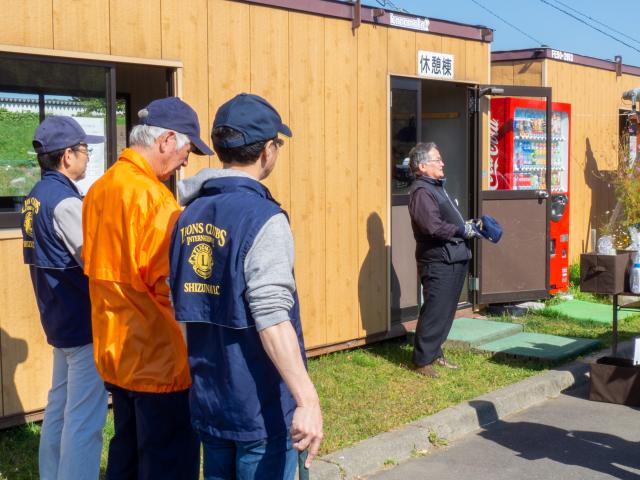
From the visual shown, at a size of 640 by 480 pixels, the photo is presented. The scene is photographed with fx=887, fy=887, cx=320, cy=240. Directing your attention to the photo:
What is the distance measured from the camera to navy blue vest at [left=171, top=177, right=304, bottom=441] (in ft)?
8.82

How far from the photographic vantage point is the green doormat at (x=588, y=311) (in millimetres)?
9645

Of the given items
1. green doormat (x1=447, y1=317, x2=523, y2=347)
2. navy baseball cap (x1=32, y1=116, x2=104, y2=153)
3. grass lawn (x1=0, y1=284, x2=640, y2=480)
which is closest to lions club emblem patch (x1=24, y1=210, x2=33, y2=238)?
navy baseball cap (x1=32, y1=116, x2=104, y2=153)

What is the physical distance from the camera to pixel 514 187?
31.7 ft

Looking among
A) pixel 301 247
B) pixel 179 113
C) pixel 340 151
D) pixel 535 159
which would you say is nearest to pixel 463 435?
pixel 301 247

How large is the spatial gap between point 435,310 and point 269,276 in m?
4.74

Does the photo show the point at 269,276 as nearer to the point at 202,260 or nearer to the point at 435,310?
the point at 202,260

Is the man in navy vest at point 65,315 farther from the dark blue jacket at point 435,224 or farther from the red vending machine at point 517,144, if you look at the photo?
the red vending machine at point 517,144

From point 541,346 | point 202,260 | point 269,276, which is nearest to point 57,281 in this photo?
point 202,260

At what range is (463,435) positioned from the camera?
5930 mm

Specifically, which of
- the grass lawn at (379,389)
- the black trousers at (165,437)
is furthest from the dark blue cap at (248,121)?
the grass lawn at (379,389)

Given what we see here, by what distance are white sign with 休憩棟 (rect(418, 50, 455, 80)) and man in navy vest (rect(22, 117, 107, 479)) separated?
16.2 feet

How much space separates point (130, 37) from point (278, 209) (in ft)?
11.9

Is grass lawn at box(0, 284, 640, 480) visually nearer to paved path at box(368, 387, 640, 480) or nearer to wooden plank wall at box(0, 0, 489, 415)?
wooden plank wall at box(0, 0, 489, 415)

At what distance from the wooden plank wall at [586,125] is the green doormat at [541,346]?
388 cm
